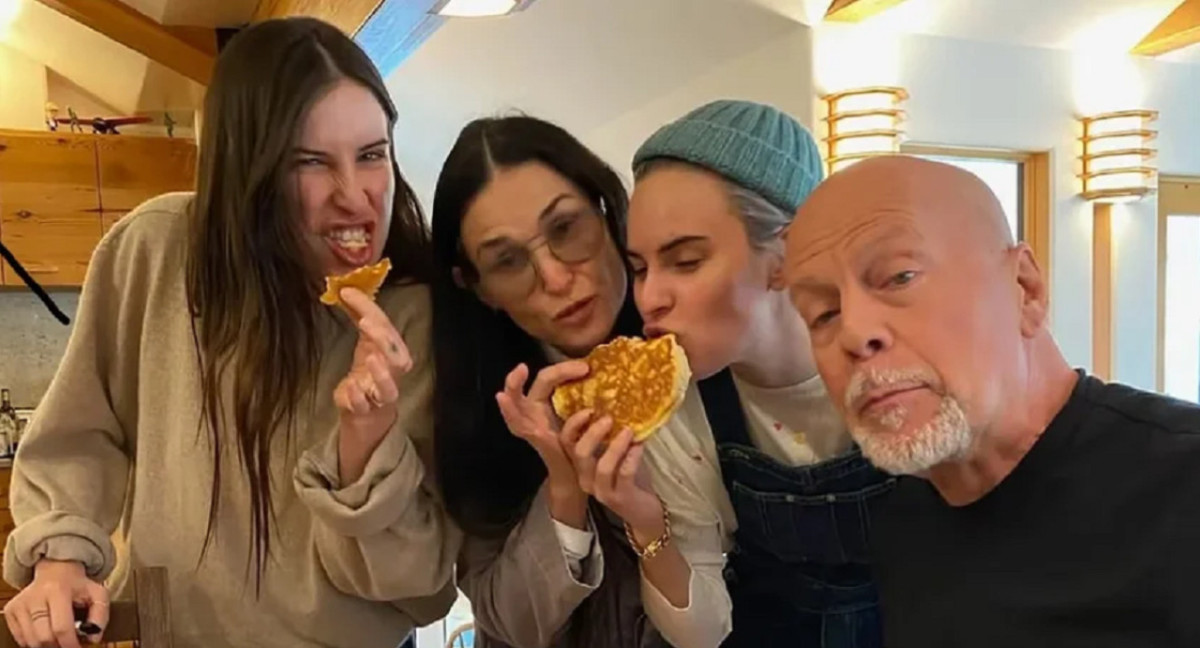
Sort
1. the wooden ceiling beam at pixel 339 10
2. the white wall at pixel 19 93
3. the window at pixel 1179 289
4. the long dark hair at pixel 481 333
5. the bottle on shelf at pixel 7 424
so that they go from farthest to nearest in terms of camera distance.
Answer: the window at pixel 1179 289, the white wall at pixel 19 93, the bottle on shelf at pixel 7 424, the wooden ceiling beam at pixel 339 10, the long dark hair at pixel 481 333

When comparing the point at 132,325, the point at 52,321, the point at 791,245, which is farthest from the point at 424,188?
the point at 791,245

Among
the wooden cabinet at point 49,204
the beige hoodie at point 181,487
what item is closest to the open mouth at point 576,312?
the beige hoodie at point 181,487

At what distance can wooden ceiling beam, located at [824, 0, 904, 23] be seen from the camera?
3914 millimetres

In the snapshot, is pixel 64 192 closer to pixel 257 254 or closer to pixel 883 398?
pixel 257 254

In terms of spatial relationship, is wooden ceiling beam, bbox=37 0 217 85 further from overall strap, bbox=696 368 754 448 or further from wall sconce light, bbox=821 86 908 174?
overall strap, bbox=696 368 754 448

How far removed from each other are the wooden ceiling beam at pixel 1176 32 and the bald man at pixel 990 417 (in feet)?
13.7

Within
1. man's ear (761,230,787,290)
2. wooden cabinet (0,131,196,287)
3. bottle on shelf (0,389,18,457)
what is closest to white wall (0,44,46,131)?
wooden cabinet (0,131,196,287)

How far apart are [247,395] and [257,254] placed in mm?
168

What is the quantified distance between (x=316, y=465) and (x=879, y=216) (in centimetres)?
66

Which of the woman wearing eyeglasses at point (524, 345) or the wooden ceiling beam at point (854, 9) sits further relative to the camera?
the wooden ceiling beam at point (854, 9)

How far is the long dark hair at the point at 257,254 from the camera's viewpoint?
4.17 feet

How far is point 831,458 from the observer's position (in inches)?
51.3

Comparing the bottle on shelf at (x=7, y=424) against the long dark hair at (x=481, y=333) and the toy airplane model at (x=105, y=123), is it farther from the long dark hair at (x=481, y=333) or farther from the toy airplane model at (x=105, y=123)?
the long dark hair at (x=481, y=333)

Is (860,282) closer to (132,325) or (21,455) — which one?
(132,325)
